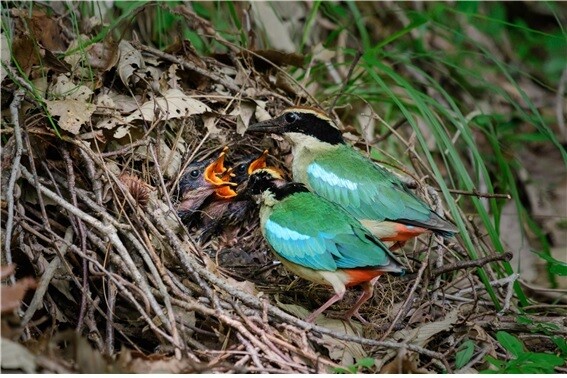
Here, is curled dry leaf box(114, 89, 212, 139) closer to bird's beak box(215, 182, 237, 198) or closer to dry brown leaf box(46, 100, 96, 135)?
dry brown leaf box(46, 100, 96, 135)

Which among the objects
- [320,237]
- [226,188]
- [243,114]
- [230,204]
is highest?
[243,114]

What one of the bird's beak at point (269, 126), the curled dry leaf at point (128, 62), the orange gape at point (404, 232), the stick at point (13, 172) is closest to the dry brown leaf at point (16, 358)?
the stick at point (13, 172)

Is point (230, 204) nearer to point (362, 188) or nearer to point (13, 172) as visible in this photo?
point (362, 188)

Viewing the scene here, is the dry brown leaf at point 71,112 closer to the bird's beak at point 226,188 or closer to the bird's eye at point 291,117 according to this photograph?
the bird's beak at point 226,188

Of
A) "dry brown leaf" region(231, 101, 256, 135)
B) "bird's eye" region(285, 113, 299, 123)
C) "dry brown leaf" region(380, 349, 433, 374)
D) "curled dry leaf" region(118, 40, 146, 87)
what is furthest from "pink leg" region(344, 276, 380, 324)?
"curled dry leaf" region(118, 40, 146, 87)

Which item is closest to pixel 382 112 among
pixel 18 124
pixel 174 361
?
pixel 18 124

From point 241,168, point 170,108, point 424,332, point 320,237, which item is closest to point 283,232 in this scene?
point 320,237
